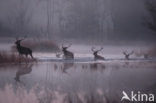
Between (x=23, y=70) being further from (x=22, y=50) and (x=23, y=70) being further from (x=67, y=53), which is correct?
(x=67, y=53)

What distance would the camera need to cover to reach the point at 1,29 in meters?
2.46

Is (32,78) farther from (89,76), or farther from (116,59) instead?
(116,59)

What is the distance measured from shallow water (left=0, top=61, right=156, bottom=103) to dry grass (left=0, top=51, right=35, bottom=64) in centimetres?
5

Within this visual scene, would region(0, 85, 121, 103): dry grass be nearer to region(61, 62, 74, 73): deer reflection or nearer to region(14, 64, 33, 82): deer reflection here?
region(14, 64, 33, 82): deer reflection

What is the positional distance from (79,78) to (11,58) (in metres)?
0.67

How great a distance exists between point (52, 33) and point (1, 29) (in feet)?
1.59

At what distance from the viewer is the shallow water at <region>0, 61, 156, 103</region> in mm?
2326

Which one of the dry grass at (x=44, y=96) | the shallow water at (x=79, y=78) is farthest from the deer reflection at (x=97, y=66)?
the dry grass at (x=44, y=96)

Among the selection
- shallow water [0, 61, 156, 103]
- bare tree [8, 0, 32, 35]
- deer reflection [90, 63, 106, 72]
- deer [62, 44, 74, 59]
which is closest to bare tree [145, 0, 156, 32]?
shallow water [0, 61, 156, 103]

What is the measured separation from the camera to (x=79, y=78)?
2443mm

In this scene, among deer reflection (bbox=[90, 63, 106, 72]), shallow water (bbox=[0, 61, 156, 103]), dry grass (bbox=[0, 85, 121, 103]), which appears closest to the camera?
dry grass (bbox=[0, 85, 121, 103])

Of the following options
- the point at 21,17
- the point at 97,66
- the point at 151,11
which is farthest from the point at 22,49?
the point at 151,11

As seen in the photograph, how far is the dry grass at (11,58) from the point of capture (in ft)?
7.97

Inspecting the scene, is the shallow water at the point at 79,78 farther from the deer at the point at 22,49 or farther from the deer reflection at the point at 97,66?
the deer at the point at 22,49
